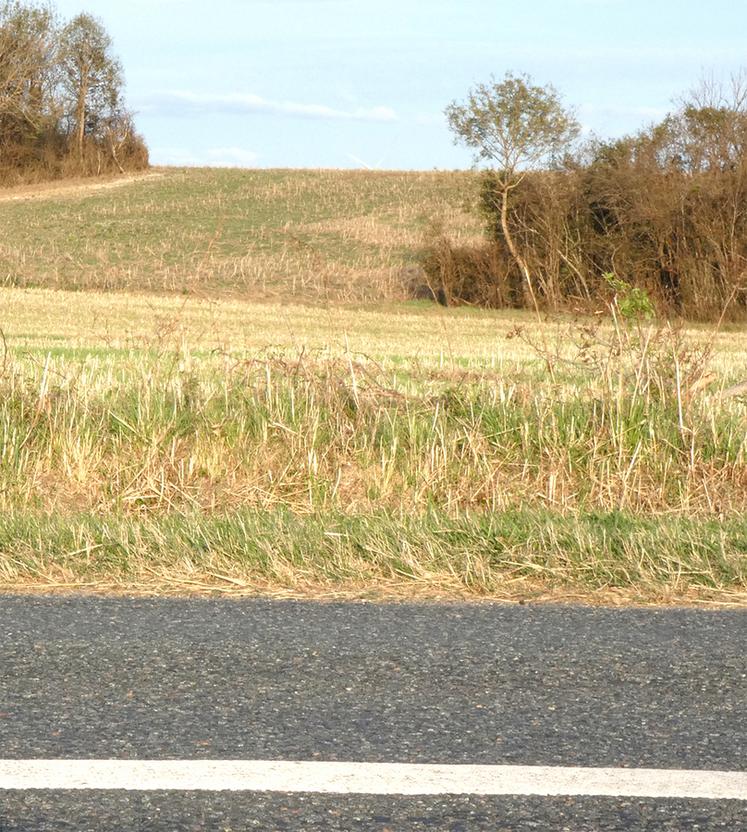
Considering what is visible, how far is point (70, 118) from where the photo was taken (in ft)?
255

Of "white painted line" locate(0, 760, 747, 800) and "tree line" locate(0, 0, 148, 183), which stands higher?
"tree line" locate(0, 0, 148, 183)

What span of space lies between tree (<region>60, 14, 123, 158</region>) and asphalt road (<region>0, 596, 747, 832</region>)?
76.8 metres

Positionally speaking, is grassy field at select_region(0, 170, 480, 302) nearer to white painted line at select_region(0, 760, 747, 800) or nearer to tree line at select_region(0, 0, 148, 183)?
tree line at select_region(0, 0, 148, 183)

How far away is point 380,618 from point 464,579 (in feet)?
2.85

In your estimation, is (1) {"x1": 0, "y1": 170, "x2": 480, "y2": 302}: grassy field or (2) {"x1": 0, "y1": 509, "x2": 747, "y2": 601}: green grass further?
(1) {"x1": 0, "y1": 170, "x2": 480, "y2": 302}: grassy field

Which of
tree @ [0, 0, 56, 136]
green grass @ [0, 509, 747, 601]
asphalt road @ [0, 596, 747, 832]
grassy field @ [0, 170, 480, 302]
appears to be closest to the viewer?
asphalt road @ [0, 596, 747, 832]

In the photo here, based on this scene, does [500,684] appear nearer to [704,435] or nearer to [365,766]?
[365,766]

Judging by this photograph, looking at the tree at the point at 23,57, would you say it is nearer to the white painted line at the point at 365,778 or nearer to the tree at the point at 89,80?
the tree at the point at 89,80

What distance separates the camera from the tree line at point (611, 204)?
3284 centimetres

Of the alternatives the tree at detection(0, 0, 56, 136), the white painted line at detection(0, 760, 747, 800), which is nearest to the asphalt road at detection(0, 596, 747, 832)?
the white painted line at detection(0, 760, 747, 800)

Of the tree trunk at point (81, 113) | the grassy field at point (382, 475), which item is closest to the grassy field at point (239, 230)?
the tree trunk at point (81, 113)

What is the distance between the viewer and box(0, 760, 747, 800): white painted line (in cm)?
312

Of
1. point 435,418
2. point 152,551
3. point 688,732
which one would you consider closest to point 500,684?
point 688,732

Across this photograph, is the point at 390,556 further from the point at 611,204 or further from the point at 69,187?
the point at 69,187
